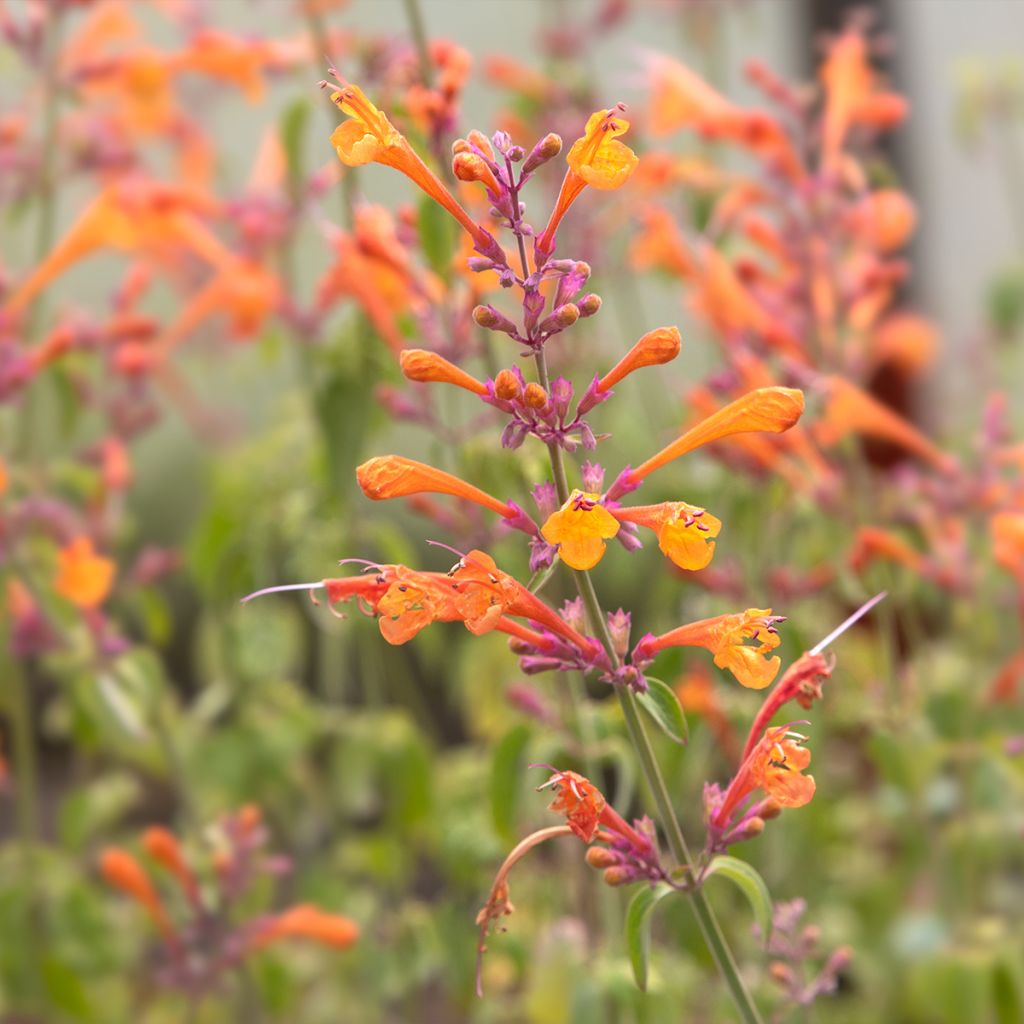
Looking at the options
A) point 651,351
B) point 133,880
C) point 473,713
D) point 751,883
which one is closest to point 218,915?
point 133,880

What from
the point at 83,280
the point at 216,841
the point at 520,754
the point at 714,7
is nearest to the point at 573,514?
the point at 520,754

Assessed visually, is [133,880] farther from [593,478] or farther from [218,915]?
[593,478]

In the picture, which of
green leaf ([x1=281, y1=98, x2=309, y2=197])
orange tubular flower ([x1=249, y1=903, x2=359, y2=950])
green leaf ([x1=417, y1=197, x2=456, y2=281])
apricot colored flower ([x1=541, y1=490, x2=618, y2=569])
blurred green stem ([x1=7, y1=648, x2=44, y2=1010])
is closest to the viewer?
apricot colored flower ([x1=541, y1=490, x2=618, y2=569])

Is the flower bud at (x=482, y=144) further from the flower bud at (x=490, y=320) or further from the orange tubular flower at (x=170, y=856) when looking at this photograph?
the orange tubular flower at (x=170, y=856)

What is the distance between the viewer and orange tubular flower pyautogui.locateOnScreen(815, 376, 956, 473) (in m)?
1.19

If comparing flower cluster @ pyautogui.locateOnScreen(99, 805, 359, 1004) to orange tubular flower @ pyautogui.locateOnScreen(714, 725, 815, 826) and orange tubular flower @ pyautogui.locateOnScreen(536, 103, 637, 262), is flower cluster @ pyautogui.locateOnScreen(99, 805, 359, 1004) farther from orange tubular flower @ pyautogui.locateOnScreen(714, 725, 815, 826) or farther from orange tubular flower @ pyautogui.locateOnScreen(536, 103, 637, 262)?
orange tubular flower @ pyautogui.locateOnScreen(536, 103, 637, 262)

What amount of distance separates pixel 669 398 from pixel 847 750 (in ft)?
2.51

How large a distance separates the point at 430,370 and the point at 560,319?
0.22 ft

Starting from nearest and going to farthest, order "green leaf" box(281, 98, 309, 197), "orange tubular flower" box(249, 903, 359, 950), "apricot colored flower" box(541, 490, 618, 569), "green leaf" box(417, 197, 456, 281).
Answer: "apricot colored flower" box(541, 490, 618, 569) < "green leaf" box(417, 197, 456, 281) < "orange tubular flower" box(249, 903, 359, 950) < "green leaf" box(281, 98, 309, 197)

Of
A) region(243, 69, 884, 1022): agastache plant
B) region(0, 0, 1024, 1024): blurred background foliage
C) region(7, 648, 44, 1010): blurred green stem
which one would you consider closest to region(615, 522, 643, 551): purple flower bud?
region(243, 69, 884, 1022): agastache plant

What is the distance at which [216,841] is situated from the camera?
44.3 inches

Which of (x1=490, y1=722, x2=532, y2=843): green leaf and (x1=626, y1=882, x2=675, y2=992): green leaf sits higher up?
(x1=626, y1=882, x2=675, y2=992): green leaf

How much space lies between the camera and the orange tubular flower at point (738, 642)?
0.66m

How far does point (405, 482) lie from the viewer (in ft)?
2.24
